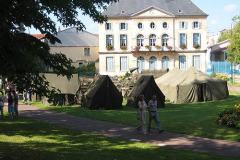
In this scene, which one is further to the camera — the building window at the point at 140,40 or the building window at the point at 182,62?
the building window at the point at 182,62

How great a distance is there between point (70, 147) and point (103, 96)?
16774 mm

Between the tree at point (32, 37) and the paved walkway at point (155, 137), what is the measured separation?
574 centimetres

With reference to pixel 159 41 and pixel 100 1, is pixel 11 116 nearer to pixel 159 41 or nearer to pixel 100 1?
pixel 100 1

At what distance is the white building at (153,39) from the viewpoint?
86.8 meters

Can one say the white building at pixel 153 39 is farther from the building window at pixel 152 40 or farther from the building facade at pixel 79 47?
the building facade at pixel 79 47

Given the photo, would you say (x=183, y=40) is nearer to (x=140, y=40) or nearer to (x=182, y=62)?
(x=182, y=62)

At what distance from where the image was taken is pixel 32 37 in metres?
13.8

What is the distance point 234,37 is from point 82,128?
42844mm

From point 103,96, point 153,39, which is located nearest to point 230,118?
point 103,96

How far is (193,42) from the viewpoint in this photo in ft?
286

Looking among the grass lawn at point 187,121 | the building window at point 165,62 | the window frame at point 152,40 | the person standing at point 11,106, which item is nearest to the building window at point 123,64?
the window frame at point 152,40

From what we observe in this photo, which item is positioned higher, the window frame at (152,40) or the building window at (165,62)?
the window frame at (152,40)

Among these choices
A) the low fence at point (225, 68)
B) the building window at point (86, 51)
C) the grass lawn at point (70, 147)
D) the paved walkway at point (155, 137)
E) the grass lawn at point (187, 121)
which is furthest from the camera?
the building window at point (86, 51)

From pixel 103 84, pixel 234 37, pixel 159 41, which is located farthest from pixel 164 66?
pixel 103 84
